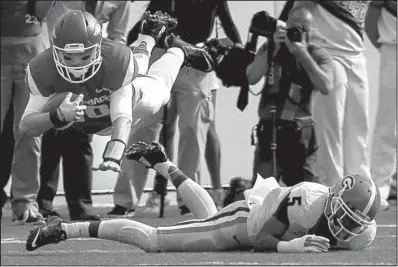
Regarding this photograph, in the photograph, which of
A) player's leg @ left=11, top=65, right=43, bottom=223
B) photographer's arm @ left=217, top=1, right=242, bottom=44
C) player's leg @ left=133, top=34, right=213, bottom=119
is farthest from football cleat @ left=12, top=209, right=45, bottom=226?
photographer's arm @ left=217, top=1, right=242, bottom=44

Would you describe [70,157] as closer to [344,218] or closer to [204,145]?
[204,145]

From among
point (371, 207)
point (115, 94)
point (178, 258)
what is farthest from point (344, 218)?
point (115, 94)

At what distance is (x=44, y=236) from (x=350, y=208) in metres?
1.67

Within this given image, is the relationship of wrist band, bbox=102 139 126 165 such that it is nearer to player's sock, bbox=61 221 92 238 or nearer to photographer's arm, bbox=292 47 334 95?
player's sock, bbox=61 221 92 238

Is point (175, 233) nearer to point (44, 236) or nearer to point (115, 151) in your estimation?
point (44, 236)

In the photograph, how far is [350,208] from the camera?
8328mm

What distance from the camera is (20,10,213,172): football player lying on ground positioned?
7473mm

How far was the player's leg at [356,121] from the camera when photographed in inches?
434

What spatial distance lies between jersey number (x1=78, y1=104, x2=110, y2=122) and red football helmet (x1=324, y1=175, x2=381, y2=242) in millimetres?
1398

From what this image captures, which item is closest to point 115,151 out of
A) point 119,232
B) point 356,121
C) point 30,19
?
point 119,232

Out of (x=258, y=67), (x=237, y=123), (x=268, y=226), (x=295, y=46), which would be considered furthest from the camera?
(x=237, y=123)

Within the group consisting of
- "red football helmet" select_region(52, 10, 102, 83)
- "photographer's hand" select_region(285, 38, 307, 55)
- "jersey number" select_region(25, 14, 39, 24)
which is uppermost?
"red football helmet" select_region(52, 10, 102, 83)

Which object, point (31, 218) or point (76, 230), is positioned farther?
point (31, 218)

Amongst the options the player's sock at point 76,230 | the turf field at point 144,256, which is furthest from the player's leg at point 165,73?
the turf field at point 144,256
